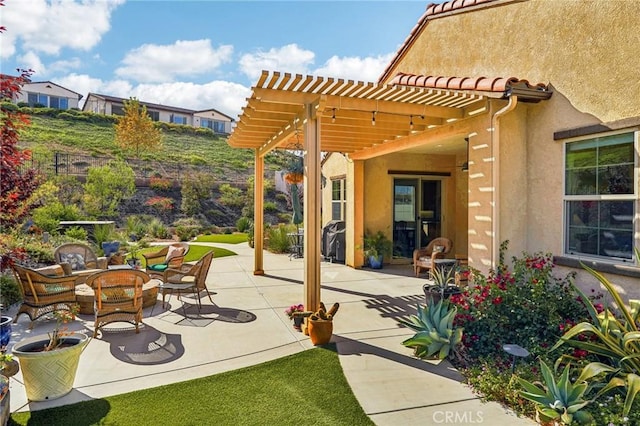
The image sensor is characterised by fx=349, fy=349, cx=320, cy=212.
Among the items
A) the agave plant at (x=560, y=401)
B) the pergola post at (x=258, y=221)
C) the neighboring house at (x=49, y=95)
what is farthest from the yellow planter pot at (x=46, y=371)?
the neighboring house at (x=49, y=95)

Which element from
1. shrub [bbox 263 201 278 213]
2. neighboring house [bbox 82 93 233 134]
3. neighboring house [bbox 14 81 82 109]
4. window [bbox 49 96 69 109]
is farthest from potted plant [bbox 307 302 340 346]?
window [bbox 49 96 69 109]

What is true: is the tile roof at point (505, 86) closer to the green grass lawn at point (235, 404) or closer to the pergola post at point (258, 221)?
the green grass lawn at point (235, 404)

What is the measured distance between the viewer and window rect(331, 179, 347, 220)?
462 inches

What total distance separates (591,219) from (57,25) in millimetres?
10572

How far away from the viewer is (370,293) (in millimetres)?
7551

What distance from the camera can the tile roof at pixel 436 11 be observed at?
671cm

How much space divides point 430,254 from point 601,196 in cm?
505

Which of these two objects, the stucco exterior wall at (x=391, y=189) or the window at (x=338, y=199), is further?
the window at (x=338, y=199)

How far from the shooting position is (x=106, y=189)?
786 inches

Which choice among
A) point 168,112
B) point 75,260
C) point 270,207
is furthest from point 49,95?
point 75,260

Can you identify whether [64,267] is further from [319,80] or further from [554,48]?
[554,48]

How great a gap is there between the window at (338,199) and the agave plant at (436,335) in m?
7.20

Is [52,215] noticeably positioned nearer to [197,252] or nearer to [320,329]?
[197,252]

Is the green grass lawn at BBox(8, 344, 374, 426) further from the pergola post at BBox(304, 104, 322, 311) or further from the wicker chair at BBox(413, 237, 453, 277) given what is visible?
the wicker chair at BBox(413, 237, 453, 277)
